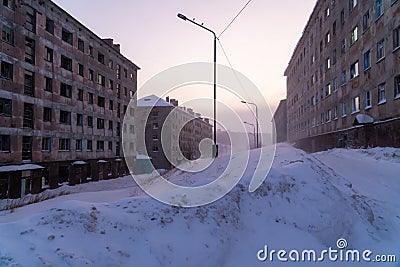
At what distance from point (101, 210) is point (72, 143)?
2700 cm

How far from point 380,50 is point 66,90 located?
Answer: 25735mm

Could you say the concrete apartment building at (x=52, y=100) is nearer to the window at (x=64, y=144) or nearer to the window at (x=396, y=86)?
the window at (x=64, y=144)

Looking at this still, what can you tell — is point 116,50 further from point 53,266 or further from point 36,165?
point 53,266

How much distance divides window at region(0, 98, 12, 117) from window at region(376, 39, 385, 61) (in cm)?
2411

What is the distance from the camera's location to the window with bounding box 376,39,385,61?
56.8 feet

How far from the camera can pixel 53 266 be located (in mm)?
3670

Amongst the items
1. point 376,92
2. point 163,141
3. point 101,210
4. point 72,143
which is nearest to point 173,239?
point 101,210

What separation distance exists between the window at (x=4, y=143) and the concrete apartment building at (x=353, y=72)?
909 inches

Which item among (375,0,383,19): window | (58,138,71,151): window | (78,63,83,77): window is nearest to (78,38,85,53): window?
(78,63,83,77): window

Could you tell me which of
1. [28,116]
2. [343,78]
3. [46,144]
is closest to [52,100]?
[28,116]

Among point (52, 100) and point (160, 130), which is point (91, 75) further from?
point (160, 130)

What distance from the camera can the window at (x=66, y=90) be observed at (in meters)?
28.9

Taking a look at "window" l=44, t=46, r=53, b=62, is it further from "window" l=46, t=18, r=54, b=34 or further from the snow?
the snow

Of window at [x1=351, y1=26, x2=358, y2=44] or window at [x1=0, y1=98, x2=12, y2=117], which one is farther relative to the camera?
window at [x1=351, y1=26, x2=358, y2=44]
